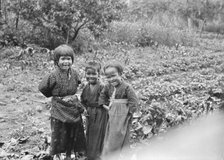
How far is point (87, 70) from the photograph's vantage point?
11.3 ft

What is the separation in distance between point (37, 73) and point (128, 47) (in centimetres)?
563

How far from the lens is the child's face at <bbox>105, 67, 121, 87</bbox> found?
323 centimetres

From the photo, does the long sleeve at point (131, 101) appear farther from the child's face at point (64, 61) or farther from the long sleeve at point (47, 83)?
the long sleeve at point (47, 83)

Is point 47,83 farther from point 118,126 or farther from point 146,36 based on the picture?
point 146,36


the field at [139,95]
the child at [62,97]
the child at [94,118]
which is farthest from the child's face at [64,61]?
the field at [139,95]

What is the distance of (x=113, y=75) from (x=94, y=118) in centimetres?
58

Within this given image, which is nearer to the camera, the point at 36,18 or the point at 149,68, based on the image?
the point at 149,68

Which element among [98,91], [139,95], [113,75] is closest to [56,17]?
[139,95]

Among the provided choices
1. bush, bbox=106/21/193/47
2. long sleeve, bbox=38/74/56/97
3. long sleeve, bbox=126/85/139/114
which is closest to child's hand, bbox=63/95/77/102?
long sleeve, bbox=38/74/56/97

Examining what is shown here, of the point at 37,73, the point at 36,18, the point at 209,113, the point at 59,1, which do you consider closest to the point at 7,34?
the point at 36,18

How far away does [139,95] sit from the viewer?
6.15 metres

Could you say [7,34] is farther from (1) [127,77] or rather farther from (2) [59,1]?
(1) [127,77]

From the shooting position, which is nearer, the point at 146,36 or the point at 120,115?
the point at 120,115

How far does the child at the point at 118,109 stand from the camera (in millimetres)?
3270
